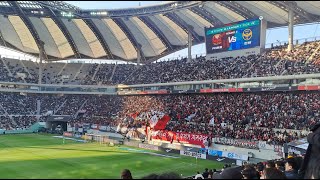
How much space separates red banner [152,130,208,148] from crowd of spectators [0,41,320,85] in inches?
534

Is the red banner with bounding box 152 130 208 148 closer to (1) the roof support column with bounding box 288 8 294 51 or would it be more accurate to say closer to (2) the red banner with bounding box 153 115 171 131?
(2) the red banner with bounding box 153 115 171 131

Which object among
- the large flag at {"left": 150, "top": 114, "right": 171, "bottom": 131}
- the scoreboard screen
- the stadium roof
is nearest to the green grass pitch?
the large flag at {"left": 150, "top": 114, "right": 171, "bottom": 131}

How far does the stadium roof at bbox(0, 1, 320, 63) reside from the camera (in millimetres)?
51031

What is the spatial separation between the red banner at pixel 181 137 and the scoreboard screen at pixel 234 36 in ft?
60.3

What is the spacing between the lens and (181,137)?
4056 centimetres

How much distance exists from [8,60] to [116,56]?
22433mm

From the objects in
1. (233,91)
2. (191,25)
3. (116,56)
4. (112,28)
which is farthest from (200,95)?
(116,56)

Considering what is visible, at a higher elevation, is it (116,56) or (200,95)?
(116,56)

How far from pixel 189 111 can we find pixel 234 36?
12988mm

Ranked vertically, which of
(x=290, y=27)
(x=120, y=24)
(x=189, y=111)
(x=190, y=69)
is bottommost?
(x=189, y=111)

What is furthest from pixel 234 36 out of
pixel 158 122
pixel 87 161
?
pixel 87 161

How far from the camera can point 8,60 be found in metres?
73.0

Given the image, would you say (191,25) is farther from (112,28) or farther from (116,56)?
(116,56)

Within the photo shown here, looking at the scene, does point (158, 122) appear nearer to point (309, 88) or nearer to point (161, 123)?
point (161, 123)
